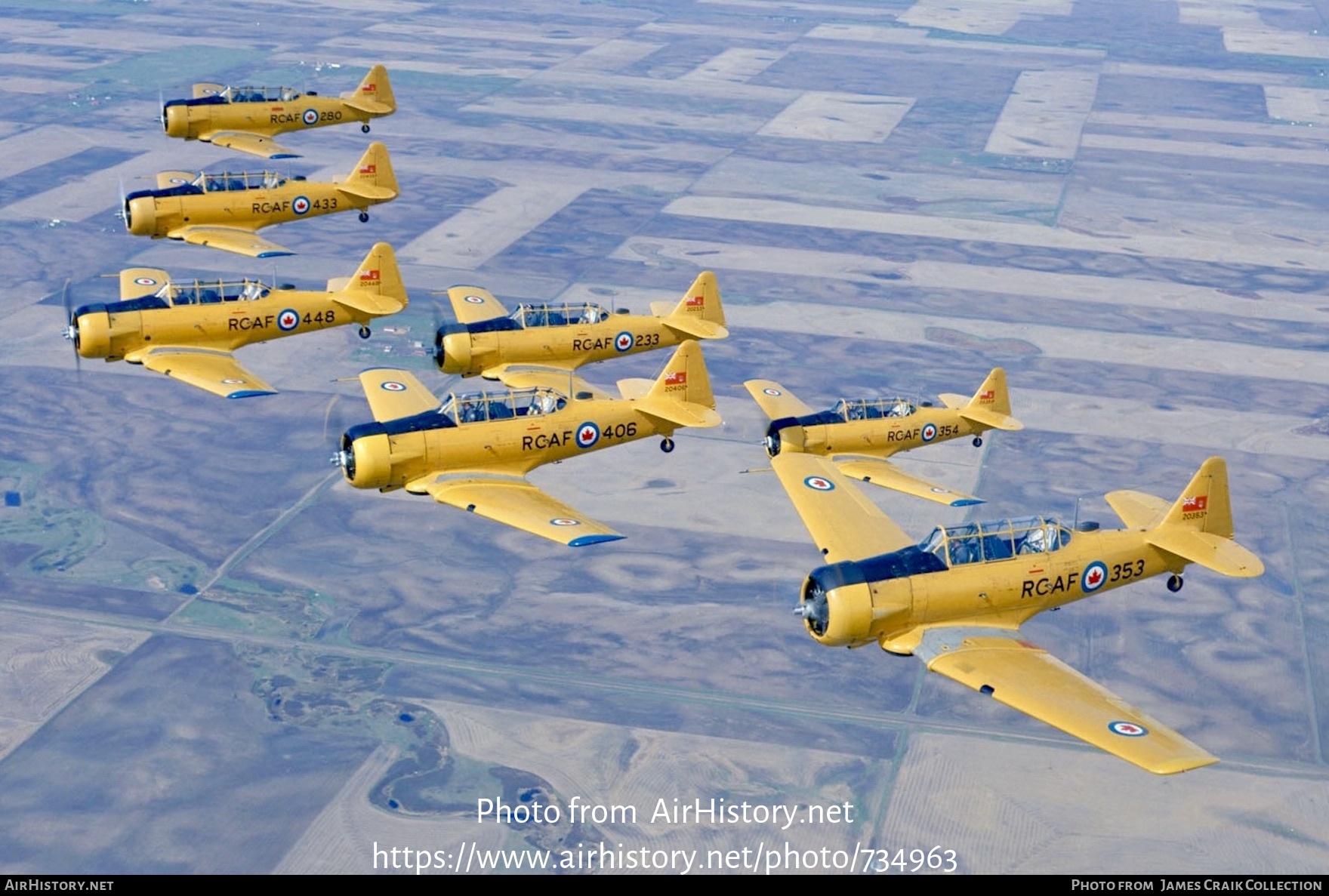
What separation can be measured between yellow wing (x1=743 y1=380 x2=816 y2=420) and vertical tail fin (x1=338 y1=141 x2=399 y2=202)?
22322mm

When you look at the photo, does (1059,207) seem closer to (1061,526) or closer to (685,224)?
(685,224)

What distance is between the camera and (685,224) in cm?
7869

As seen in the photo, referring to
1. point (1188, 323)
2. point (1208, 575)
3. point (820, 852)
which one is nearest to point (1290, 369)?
point (1188, 323)

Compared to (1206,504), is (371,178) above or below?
above

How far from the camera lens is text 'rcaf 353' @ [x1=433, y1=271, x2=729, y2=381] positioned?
47.6m

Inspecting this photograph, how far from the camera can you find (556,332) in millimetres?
49062

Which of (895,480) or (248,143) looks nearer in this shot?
(895,480)

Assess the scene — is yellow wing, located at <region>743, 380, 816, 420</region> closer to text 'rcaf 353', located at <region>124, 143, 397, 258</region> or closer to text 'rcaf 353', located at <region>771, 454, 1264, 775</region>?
text 'rcaf 353', located at <region>771, 454, 1264, 775</region>

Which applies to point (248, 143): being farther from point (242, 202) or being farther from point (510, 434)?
point (510, 434)

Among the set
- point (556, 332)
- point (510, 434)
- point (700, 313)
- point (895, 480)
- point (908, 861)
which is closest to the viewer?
point (908, 861)

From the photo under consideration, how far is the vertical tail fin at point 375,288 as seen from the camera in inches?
1975

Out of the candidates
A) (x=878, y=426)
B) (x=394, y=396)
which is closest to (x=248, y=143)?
(x=394, y=396)

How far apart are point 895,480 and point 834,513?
7.17 meters

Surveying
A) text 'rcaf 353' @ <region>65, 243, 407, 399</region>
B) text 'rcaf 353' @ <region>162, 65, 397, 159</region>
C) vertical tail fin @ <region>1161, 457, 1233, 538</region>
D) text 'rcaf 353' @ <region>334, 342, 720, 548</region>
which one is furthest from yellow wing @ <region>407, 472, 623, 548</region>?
text 'rcaf 353' @ <region>162, 65, 397, 159</region>
